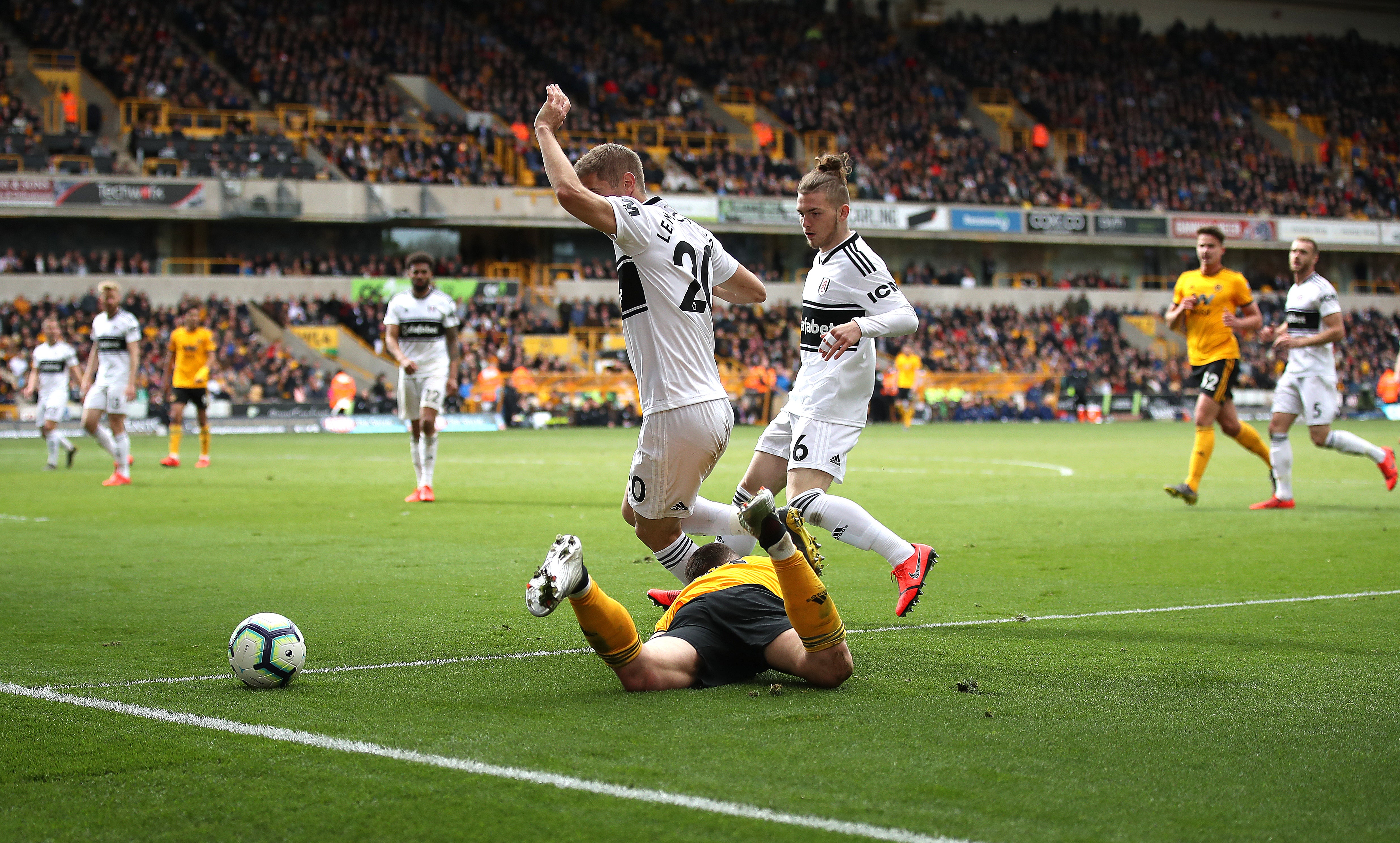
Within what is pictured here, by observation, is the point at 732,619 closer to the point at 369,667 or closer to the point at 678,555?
the point at 678,555

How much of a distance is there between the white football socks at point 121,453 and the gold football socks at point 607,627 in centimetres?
1265

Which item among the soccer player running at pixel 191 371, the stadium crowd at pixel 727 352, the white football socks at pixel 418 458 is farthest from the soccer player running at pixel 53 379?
the stadium crowd at pixel 727 352

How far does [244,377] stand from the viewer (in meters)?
35.5

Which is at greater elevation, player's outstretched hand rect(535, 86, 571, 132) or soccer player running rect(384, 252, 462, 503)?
player's outstretched hand rect(535, 86, 571, 132)

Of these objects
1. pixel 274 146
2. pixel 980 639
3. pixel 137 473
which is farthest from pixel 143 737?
pixel 274 146

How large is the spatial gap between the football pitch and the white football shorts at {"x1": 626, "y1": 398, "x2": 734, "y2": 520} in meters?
0.80

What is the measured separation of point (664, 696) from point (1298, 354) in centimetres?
1043

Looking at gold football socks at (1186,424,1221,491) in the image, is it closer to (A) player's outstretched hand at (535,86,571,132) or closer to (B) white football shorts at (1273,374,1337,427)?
(B) white football shorts at (1273,374,1337,427)

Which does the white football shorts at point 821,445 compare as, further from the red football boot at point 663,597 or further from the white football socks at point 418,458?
the white football socks at point 418,458

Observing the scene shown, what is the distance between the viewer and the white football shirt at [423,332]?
14.0 m

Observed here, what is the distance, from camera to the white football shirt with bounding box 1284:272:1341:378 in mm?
12711

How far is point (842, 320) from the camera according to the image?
7.05m

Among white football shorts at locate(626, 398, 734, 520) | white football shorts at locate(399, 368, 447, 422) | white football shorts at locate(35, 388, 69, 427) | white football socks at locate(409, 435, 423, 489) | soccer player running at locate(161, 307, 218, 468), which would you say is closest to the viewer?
white football shorts at locate(626, 398, 734, 520)

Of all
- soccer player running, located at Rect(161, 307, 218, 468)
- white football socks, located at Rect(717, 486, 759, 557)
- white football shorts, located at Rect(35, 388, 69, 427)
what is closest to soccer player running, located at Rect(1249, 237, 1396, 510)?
white football socks, located at Rect(717, 486, 759, 557)
